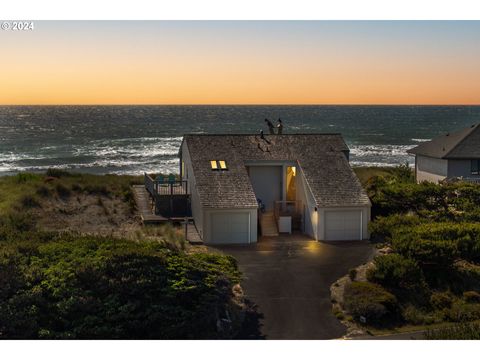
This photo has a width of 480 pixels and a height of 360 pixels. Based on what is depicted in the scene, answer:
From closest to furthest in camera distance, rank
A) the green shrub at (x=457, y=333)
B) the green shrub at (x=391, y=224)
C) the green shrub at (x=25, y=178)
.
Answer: the green shrub at (x=457, y=333)
the green shrub at (x=391, y=224)
the green shrub at (x=25, y=178)

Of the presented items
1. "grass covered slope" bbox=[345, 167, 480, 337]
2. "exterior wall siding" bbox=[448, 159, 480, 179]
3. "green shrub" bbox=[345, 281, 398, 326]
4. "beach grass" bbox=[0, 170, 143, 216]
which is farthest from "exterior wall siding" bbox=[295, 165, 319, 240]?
"exterior wall siding" bbox=[448, 159, 480, 179]

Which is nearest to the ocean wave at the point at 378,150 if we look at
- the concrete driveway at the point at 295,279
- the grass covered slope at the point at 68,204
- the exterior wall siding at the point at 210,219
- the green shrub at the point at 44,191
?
the grass covered slope at the point at 68,204

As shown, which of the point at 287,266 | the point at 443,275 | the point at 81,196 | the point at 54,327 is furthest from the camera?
the point at 81,196

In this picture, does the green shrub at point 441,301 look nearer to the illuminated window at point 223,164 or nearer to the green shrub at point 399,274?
the green shrub at point 399,274

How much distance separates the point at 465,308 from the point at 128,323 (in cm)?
1031

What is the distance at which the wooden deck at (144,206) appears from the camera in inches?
1240

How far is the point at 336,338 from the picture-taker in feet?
58.3

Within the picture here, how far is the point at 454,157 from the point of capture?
126 ft

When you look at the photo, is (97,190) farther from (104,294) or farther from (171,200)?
(104,294)

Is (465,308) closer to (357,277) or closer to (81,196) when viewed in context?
(357,277)

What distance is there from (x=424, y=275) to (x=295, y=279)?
4408 millimetres

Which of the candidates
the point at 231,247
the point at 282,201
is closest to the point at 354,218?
the point at 282,201

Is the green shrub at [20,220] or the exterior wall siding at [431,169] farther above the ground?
the exterior wall siding at [431,169]

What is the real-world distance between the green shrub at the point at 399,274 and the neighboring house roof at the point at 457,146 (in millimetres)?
18556
